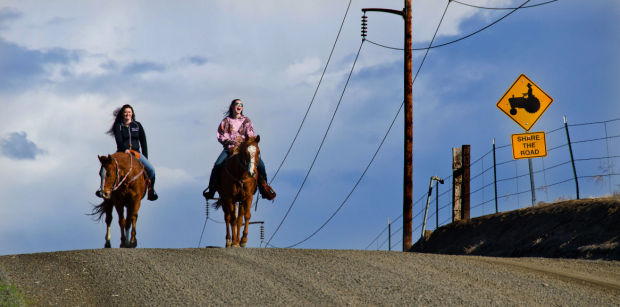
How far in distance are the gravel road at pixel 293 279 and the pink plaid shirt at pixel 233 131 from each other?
3908 mm

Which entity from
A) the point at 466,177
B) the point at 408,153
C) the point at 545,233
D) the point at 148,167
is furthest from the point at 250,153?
the point at 466,177

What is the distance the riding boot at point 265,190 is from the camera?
18.3 metres

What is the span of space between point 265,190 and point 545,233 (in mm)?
7250

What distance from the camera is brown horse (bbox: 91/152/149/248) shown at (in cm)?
1705

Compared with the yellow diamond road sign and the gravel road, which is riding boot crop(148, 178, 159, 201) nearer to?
the gravel road

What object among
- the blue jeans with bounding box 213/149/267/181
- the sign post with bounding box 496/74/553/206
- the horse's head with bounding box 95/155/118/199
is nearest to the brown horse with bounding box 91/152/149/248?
the horse's head with bounding box 95/155/118/199

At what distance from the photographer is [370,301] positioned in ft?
33.4

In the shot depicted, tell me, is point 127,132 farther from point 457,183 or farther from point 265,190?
point 457,183

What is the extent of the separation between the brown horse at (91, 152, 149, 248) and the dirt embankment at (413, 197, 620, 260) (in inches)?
368

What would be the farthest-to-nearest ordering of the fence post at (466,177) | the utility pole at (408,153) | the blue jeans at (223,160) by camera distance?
the fence post at (466,177) → the utility pole at (408,153) → the blue jeans at (223,160)

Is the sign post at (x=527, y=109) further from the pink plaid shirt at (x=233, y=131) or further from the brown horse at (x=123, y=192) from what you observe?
the brown horse at (x=123, y=192)

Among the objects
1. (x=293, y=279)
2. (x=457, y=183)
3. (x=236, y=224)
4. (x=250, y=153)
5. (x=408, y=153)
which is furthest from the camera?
(x=457, y=183)

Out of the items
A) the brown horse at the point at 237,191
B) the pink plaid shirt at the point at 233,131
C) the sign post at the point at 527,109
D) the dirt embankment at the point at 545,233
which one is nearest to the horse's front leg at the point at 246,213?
the brown horse at the point at 237,191

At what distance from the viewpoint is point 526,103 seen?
856 inches
